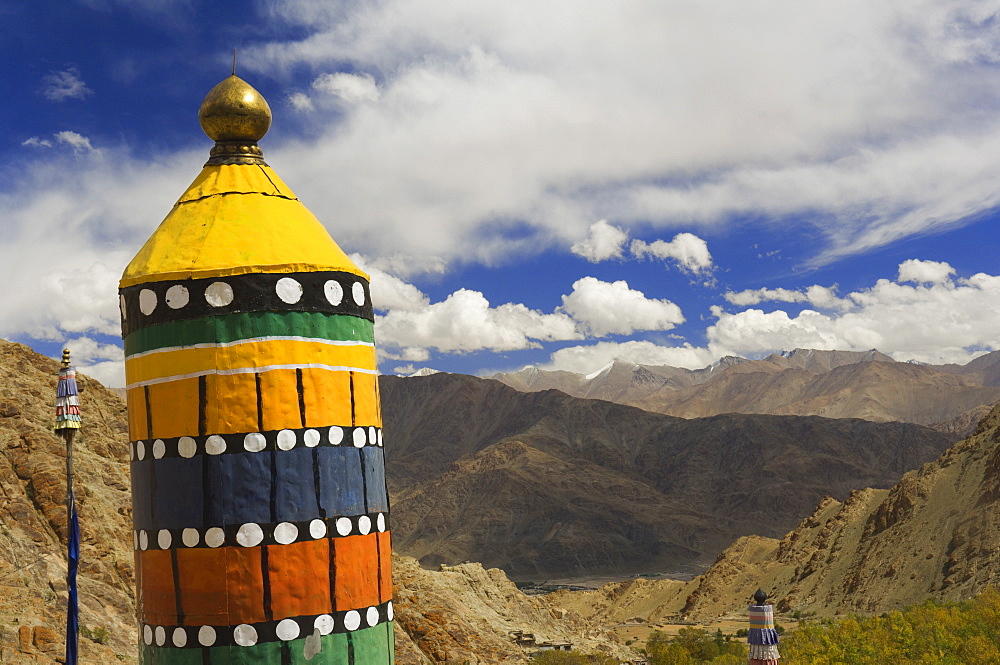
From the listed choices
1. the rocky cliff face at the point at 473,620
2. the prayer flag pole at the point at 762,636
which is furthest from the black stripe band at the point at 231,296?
the rocky cliff face at the point at 473,620

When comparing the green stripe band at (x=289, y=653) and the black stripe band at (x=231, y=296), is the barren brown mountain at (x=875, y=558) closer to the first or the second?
the green stripe band at (x=289, y=653)

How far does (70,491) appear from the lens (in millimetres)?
5758

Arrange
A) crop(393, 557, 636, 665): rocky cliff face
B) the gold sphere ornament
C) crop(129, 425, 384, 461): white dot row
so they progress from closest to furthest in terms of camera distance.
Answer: crop(129, 425, 384, 461): white dot row → the gold sphere ornament → crop(393, 557, 636, 665): rocky cliff face

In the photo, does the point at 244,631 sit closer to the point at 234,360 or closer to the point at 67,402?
the point at 234,360

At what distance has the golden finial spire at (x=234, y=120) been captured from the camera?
6.35m

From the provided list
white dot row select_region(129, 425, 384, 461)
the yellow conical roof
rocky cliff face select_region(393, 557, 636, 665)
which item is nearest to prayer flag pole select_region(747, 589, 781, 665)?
white dot row select_region(129, 425, 384, 461)

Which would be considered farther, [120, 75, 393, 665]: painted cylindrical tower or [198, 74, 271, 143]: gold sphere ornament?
[198, 74, 271, 143]: gold sphere ornament

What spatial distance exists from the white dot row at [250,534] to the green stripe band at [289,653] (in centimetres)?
57

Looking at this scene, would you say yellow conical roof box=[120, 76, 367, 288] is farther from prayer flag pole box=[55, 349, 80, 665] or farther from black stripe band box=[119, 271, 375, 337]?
prayer flag pole box=[55, 349, 80, 665]

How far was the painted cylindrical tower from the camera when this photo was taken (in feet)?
17.6

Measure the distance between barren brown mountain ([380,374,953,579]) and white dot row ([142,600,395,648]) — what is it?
340ft

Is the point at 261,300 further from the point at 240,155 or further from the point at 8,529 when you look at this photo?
the point at 8,529

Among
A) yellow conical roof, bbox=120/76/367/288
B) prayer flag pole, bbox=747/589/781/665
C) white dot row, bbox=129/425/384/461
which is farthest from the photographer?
prayer flag pole, bbox=747/589/781/665

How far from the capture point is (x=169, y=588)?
17.9 ft
